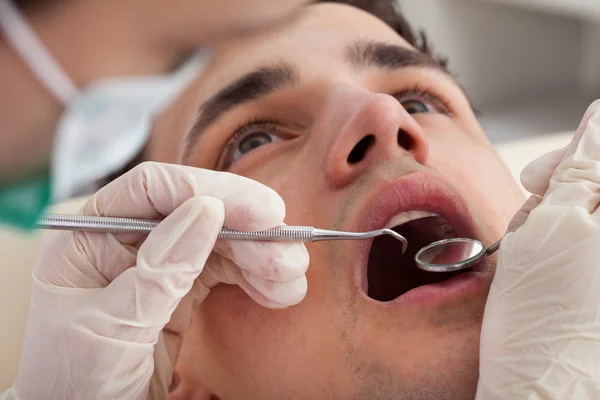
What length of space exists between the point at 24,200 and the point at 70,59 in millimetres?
197

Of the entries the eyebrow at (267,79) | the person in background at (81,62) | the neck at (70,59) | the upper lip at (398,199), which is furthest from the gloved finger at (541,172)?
the neck at (70,59)

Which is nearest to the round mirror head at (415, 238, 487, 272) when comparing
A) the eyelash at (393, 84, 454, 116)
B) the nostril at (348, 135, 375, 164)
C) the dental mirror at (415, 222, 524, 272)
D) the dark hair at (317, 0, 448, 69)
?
the dental mirror at (415, 222, 524, 272)

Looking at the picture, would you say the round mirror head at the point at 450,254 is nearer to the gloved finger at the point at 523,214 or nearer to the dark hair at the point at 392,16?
the gloved finger at the point at 523,214

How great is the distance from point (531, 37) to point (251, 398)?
8.38ft

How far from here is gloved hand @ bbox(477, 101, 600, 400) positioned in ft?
2.98

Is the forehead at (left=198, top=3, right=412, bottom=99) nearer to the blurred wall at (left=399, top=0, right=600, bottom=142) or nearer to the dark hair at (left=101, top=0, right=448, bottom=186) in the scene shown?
the dark hair at (left=101, top=0, right=448, bottom=186)

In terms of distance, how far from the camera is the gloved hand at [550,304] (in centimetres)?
91

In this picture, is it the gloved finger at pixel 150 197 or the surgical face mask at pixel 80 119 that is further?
the gloved finger at pixel 150 197

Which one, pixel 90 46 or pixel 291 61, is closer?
pixel 90 46

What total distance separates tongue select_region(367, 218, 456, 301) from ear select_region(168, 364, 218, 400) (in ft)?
1.42

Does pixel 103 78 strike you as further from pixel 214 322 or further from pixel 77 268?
pixel 214 322

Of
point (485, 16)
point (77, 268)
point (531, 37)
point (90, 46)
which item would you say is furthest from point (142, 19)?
point (531, 37)

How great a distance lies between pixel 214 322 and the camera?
119 centimetres

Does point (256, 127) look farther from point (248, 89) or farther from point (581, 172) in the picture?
point (581, 172)
